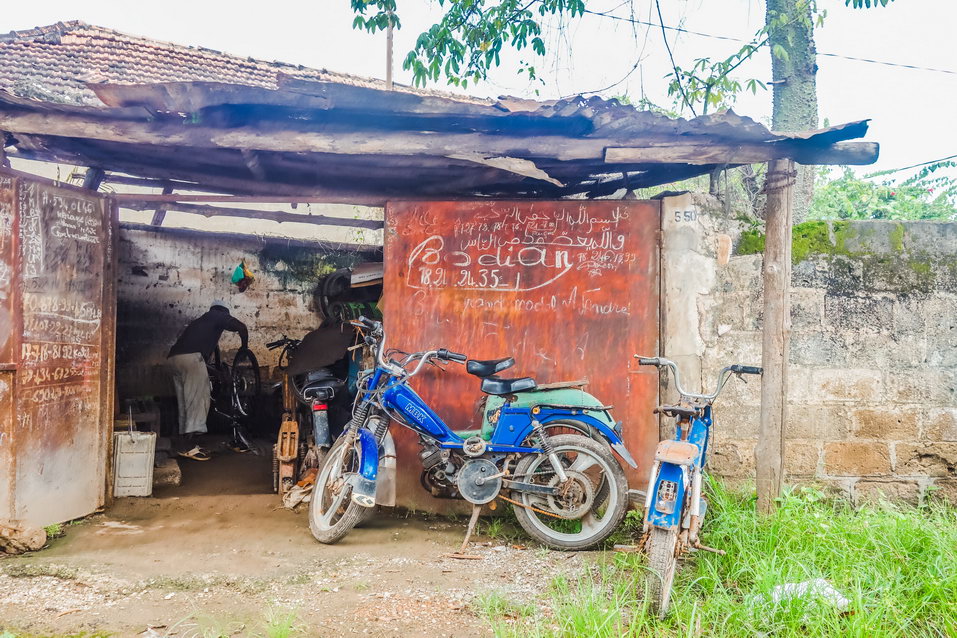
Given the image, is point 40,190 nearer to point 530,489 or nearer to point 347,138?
point 347,138

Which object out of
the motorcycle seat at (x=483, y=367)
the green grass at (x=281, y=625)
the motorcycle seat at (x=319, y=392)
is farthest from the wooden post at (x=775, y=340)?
the motorcycle seat at (x=319, y=392)

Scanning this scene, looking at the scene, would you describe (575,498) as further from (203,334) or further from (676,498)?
(203,334)

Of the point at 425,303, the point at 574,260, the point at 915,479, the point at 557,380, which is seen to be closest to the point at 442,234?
the point at 425,303

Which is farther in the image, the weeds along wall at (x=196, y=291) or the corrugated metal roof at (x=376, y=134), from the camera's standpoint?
the weeds along wall at (x=196, y=291)

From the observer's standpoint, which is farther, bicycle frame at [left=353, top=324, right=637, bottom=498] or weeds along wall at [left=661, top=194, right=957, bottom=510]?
weeds along wall at [left=661, top=194, right=957, bottom=510]

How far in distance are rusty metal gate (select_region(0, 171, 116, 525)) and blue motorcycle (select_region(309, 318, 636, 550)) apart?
178cm

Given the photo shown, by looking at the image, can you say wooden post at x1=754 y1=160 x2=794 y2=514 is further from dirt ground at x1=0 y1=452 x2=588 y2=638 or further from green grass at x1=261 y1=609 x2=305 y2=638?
green grass at x1=261 y1=609 x2=305 y2=638

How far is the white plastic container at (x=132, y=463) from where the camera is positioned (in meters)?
5.49

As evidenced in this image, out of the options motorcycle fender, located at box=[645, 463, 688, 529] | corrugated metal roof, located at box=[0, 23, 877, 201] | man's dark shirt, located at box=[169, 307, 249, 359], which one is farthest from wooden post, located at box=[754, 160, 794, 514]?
man's dark shirt, located at box=[169, 307, 249, 359]

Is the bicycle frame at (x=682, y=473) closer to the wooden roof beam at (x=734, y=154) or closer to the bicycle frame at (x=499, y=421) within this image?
the bicycle frame at (x=499, y=421)

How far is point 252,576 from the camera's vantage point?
3.96m

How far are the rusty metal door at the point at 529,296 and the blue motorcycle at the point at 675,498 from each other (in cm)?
138

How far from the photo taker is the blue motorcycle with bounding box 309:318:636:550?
4.46 meters

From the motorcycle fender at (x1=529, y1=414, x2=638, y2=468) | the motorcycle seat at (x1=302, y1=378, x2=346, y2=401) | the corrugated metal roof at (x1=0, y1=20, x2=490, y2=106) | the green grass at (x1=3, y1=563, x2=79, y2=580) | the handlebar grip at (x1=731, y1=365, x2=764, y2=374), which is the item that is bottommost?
the green grass at (x1=3, y1=563, x2=79, y2=580)
